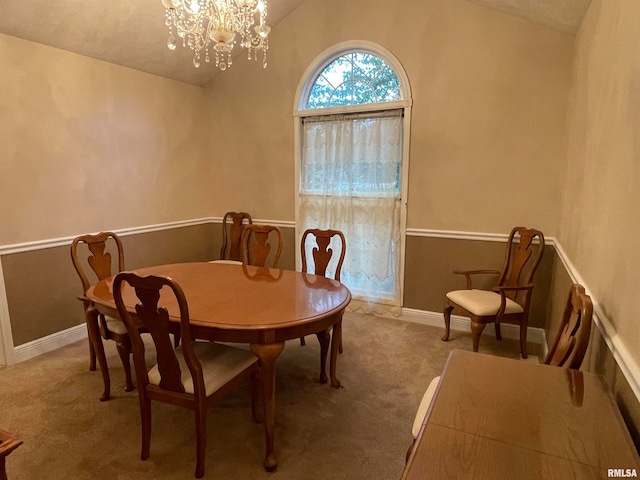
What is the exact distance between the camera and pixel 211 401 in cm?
177

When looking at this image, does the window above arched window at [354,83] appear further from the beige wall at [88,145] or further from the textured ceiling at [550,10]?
the beige wall at [88,145]

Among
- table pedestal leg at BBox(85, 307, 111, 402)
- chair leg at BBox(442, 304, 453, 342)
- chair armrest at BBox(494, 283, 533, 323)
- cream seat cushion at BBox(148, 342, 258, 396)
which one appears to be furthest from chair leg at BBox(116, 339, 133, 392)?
chair armrest at BBox(494, 283, 533, 323)

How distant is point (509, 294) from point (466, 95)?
1.66m

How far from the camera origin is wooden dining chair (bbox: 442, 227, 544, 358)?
2812 mm

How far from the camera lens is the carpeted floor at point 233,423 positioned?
1.84 m

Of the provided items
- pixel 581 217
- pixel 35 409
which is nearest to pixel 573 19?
pixel 581 217

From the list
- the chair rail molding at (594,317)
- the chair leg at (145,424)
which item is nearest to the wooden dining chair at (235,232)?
the chair rail molding at (594,317)

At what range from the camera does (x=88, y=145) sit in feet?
10.7

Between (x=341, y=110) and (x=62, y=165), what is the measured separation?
2405 millimetres

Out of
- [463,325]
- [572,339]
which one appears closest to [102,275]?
[572,339]

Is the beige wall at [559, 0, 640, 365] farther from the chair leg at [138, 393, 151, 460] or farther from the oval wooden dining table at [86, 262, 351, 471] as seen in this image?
the chair leg at [138, 393, 151, 460]

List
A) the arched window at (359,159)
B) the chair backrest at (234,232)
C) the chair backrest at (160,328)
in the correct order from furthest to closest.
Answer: the chair backrest at (234,232)
the arched window at (359,159)
the chair backrest at (160,328)

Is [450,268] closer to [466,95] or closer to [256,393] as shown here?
[466,95]

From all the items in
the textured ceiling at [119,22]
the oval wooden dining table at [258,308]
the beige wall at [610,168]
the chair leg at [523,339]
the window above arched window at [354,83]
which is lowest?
the chair leg at [523,339]
